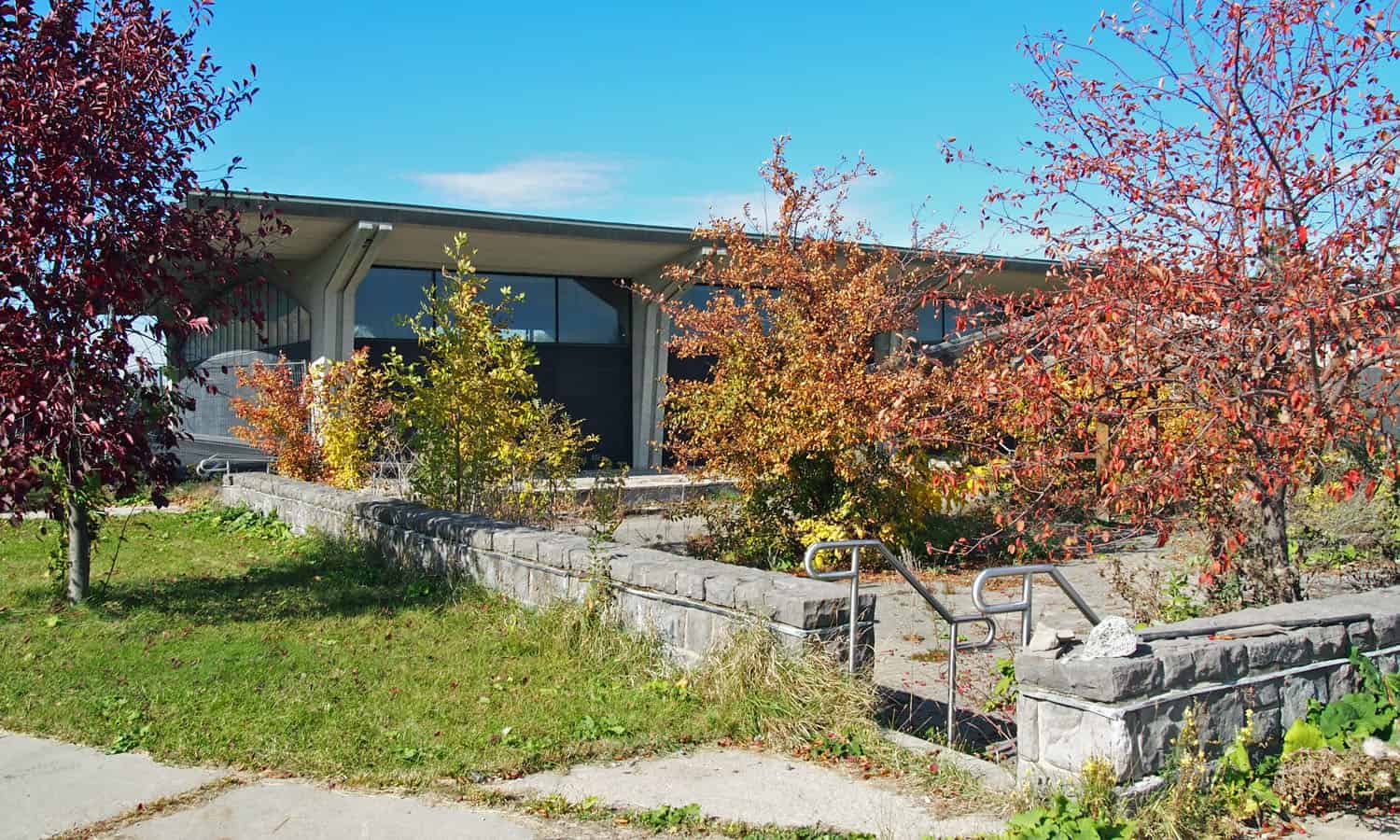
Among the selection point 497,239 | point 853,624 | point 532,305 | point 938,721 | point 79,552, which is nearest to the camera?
point 853,624

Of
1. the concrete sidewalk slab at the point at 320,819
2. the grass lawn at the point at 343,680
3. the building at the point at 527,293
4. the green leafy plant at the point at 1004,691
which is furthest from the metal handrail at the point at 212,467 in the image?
the green leafy plant at the point at 1004,691

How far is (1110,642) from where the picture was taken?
14.4ft

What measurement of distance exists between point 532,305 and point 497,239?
324 centimetres

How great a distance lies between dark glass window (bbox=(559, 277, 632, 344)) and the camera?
23766 millimetres

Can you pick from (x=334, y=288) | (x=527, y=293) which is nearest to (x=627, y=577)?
(x=334, y=288)

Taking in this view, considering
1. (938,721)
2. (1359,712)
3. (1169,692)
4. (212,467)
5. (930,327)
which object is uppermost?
(930,327)

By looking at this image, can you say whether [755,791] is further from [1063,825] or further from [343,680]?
[343,680]

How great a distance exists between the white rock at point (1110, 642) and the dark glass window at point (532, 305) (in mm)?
19211

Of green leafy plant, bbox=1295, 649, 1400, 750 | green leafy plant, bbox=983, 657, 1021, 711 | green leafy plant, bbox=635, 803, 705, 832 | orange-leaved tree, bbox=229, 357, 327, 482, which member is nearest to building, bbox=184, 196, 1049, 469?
orange-leaved tree, bbox=229, 357, 327, 482

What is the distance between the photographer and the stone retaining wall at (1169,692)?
4.25 m

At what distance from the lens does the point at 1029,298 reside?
22.4 feet

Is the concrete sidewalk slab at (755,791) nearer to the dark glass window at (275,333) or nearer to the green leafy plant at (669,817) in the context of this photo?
the green leafy plant at (669,817)

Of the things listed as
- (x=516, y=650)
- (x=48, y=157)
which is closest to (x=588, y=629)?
(x=516, y=650)

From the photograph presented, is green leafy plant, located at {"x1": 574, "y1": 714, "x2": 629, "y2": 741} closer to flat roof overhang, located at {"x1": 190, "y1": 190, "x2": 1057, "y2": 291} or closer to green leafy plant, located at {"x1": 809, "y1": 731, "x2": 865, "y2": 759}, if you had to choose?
green leafy plant, located at {"x1": 809, "y1": 731, "x2": 865, "y2": 759}
